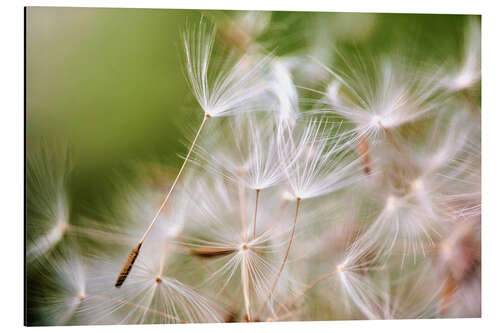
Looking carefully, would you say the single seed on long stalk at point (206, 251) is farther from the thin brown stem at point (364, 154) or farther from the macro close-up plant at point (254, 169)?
the thin brown stem at point (364, 154)

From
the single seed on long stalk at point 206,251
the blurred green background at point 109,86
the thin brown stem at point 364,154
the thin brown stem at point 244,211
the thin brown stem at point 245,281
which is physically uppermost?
the blurred green background at point 109,86

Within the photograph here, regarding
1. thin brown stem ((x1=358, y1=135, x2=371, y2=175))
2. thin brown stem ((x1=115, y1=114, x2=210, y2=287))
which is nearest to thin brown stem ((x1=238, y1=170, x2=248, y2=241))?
thin brown stem ((x1=115, y1=114, x2=210, y2=287))

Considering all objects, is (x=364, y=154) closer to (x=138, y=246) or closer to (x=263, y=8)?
(x=263, y=8)

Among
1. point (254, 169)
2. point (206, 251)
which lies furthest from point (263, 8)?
point (206, 251)

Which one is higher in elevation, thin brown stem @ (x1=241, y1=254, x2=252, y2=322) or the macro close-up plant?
the macro close-up plant

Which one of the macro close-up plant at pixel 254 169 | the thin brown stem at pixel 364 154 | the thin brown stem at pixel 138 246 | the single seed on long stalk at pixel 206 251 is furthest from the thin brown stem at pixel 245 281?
the thin brown stem at pixel 364 154

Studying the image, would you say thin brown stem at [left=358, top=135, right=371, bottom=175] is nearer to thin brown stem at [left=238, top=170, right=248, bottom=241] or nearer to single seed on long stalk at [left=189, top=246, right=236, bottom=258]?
thin brown stem at [left=238, top=170, right=248, bottom=241]

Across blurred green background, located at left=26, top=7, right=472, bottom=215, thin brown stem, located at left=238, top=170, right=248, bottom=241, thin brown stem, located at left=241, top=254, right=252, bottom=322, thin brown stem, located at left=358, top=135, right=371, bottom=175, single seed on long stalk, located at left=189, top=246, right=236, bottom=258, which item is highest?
blurred green background, located at left=26, top=7, right=472, bottom=215
